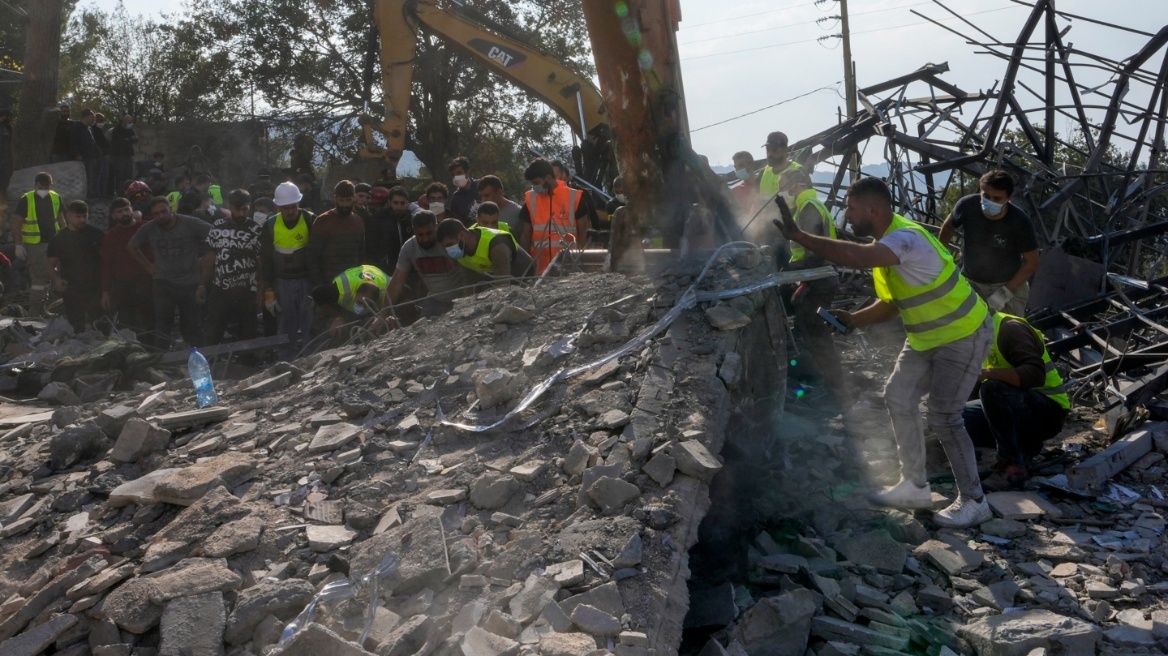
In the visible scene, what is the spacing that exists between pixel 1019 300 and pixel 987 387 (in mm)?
1305

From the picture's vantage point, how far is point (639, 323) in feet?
16.6

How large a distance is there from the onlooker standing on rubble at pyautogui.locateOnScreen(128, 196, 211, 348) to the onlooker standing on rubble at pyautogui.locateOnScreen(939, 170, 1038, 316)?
6.35m

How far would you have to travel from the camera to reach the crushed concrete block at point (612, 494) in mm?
3631

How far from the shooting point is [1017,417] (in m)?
5.22

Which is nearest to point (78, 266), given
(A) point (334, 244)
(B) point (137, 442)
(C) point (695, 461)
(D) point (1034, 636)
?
(A) point (334, 244)

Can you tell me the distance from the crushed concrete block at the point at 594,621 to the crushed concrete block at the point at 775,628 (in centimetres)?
73

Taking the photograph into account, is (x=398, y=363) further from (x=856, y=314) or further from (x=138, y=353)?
(x=138, y=353)

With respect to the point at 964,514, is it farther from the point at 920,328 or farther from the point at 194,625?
the point at 194,625

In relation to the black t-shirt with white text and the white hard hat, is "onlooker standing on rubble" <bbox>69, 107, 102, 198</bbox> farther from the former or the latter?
the black t-shirt with white text

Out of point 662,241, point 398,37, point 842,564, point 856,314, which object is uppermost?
point 398,37

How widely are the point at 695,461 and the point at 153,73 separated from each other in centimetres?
2237

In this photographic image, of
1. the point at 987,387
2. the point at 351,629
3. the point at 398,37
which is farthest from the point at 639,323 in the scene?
the point at 398,37

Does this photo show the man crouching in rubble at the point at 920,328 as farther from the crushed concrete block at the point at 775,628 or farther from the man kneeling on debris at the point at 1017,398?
the crushed concrete block at the point at 775,628

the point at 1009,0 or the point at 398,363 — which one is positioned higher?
the point at 1009,0
